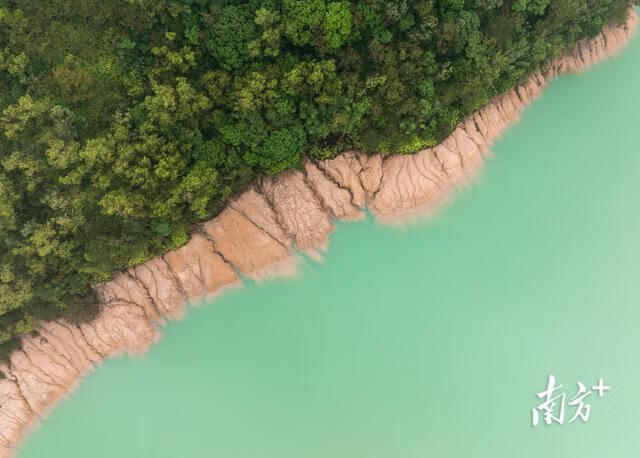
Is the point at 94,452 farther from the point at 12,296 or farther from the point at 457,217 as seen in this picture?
the point at 457,217

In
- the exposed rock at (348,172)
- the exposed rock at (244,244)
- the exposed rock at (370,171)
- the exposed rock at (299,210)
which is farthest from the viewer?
the exposed rock at (370,171)

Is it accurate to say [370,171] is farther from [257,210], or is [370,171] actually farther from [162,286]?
[162,286]

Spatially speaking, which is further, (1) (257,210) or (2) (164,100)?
(1) (257,210)

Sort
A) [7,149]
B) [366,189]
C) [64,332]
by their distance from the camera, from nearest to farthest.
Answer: [7,149] < [64,332] < [366,189]

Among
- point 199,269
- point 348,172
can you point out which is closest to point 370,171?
point 348,172

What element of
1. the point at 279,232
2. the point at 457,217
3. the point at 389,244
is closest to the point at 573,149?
the point at 457,217

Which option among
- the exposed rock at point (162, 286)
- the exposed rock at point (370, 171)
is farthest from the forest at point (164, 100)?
the exposed rock at point (370, 171)

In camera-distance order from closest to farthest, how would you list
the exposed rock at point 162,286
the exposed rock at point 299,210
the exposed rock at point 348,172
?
the exposed rock at point 162,286 < the exposed rock at point 299,210 < the exposed rock at point 348,172

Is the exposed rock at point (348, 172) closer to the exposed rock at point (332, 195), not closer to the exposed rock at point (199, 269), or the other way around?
the exposed rock at point (332, 195)
